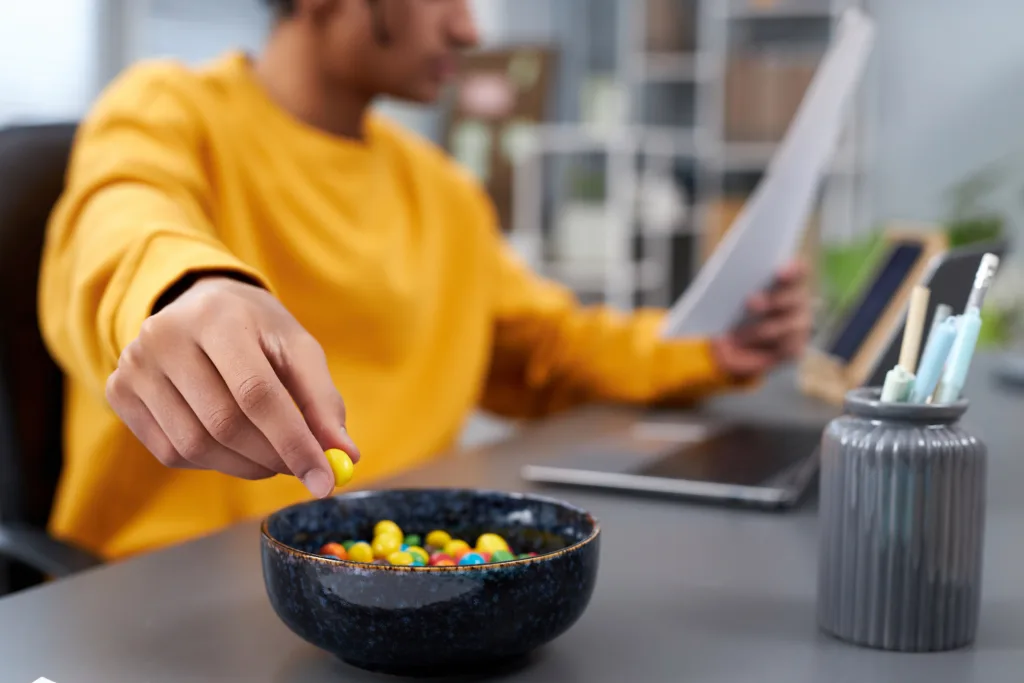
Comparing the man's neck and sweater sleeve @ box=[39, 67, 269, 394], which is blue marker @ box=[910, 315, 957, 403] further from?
the man's neck

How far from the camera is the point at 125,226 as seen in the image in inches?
28.0

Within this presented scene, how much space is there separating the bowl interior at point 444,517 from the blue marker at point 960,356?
0.19 metres

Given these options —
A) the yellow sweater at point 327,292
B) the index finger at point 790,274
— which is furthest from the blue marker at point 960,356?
the index finger at point 790,274

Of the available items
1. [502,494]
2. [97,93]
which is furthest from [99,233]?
[97,93]

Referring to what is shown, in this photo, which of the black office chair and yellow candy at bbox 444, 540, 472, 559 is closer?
yellow candy at bbox 444, 540, 472, 559

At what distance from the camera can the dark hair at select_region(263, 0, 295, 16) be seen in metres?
1.21

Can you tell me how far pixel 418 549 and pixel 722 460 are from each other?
1.55 ft

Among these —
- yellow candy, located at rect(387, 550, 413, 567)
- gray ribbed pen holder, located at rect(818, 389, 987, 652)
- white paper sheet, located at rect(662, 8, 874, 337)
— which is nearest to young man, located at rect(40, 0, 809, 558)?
white paper sheet, located at rect(662, 8, 874, 337)

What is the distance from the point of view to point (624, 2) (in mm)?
4875

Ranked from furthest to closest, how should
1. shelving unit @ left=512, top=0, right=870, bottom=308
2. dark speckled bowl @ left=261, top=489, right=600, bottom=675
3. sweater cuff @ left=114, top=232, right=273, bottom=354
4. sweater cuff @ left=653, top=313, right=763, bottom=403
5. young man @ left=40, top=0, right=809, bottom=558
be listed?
1. shelving unit @ left=512, top=0, right=870, bottom=308
2. sweater cuff @ left=653, top=313, right=763, bottom=403
3. young man @ left=40, top=0, right=809, bottom=558
4. sweater cuff @ left=114, top=232, right=273, bottom=354
5. dark speckled bowl @ left=261, top=489, right=600, bottom=675

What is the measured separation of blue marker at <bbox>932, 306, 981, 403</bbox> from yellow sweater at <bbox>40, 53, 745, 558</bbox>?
50 centimetres

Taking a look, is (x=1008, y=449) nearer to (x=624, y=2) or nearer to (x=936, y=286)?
(x=936, y=286)

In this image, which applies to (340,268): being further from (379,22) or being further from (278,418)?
(278,418)

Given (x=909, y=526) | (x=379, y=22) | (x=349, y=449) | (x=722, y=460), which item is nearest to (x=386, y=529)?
(x=349, y=449)
